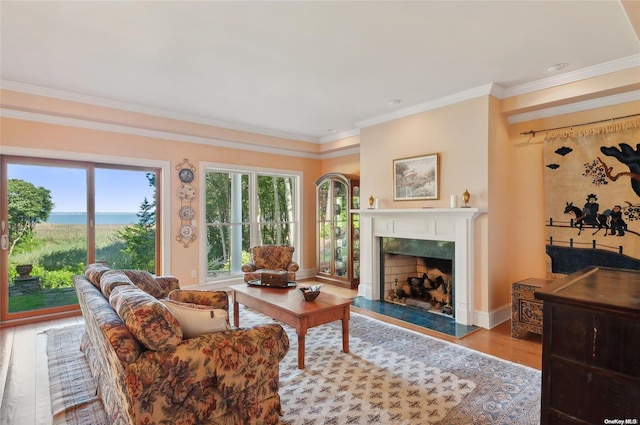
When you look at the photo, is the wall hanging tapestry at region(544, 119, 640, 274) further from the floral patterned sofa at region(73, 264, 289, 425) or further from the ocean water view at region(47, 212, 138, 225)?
the ocean water view at region(47, 212, 138, 225)

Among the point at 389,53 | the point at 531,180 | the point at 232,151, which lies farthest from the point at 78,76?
the point at 531,180

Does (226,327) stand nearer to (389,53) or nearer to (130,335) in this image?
(130,335)

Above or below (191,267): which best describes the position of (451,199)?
above

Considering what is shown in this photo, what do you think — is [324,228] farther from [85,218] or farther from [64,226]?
[64,226]

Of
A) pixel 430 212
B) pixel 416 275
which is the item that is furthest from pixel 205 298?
pixel 416 275

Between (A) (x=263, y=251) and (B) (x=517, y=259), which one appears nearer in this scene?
(B) (x=517, y=259)

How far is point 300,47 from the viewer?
2.88 metres

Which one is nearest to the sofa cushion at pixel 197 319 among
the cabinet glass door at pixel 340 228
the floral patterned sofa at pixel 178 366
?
the floral patterned sofa at pixel 178 366

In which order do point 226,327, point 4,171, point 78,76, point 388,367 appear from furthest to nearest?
point 4,171 < point 78,76 < point 388,367 < point 226,327

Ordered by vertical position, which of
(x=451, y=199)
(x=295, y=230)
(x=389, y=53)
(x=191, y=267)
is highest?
(x=389, y=53)

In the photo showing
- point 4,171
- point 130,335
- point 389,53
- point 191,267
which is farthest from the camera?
point 191,267

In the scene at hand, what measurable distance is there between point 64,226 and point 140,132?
162 cm

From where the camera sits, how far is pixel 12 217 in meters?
4.00

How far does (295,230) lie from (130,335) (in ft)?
16.5
